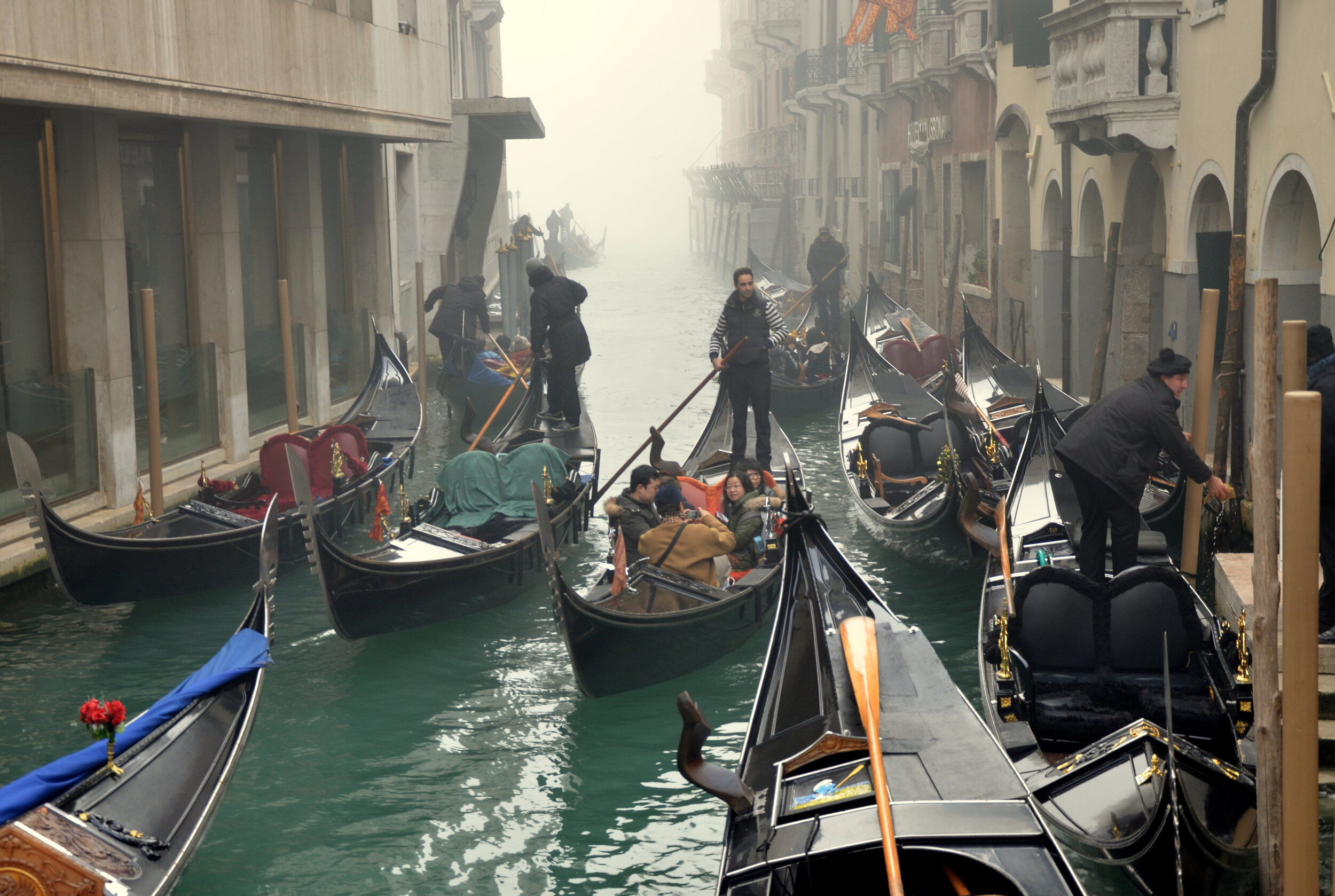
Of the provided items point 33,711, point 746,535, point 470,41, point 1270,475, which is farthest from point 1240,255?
point 470,41

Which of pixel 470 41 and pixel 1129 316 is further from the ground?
pixel 470 41

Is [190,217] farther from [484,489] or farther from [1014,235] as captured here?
[1014,235]

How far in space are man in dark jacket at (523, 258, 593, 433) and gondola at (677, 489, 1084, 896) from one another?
5616 mm

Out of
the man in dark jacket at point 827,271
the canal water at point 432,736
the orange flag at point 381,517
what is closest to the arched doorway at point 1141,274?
the canal water at point 432,736

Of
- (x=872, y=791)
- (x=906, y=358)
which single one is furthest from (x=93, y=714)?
(x=906, y=358)

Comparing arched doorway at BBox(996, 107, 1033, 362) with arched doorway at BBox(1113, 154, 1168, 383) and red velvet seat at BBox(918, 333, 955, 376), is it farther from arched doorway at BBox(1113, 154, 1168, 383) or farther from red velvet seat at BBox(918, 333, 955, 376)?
arched doorway at BBox(1113, 154, 1168, 383)

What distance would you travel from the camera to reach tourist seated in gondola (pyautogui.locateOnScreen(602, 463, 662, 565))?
6.34 metres

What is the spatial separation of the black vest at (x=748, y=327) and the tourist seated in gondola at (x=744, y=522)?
2.23 m

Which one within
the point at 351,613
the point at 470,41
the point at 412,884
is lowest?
the point at 412,884

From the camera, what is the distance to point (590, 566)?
809cm

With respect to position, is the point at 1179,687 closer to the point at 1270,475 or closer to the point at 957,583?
the point at 1270,475

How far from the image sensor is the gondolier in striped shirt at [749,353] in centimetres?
880

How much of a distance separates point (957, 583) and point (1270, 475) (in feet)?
13.6

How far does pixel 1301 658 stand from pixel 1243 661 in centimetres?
125
